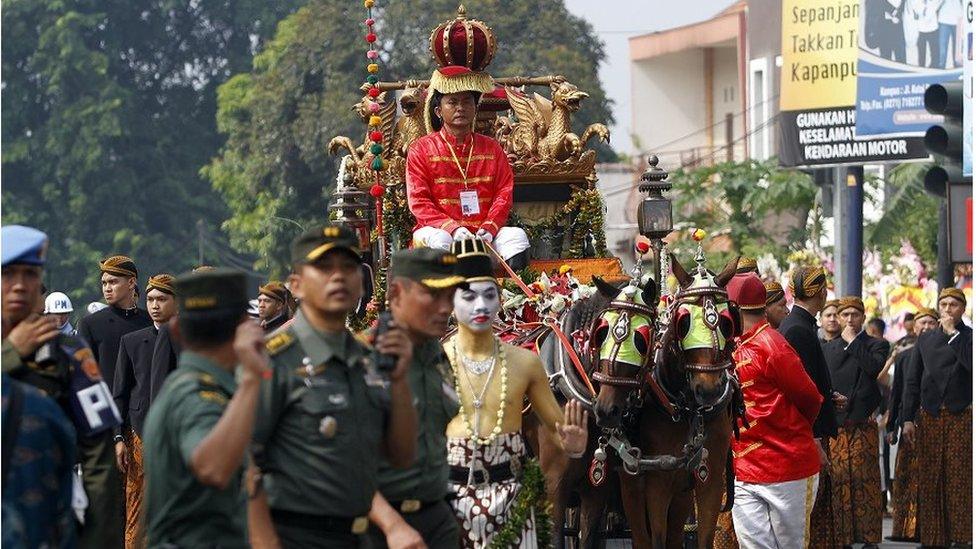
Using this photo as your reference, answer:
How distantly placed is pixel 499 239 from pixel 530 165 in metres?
1.69

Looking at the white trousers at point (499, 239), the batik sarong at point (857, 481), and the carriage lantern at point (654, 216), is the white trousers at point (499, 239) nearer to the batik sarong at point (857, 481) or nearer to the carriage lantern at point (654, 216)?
the carriage lantern at point (654, 216)

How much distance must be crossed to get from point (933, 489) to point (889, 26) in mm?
9377

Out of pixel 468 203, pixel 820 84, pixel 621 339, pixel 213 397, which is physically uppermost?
pixel 820 84

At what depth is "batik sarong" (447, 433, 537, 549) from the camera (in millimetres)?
10023

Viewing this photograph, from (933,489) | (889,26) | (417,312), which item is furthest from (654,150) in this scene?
(417,312)

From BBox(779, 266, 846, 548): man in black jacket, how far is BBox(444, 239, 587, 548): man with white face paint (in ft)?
15.7

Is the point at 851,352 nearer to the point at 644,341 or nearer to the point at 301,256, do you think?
the point at 644,341

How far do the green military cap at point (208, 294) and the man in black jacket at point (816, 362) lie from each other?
7.71 metres

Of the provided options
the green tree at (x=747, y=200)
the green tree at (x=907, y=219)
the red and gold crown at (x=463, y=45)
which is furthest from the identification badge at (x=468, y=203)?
A: the green tree at (x=747, y=200)

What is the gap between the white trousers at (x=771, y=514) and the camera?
13.7m

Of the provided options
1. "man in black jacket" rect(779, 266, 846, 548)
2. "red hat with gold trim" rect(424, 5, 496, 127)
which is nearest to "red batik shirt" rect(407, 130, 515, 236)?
"red hat with gold trim" rect(424, 5, 496, 127)

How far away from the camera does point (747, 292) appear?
13.8 meters

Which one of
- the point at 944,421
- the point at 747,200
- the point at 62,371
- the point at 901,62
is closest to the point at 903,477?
the point at 944,421

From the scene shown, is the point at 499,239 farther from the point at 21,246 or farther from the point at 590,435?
the point at 21,246
